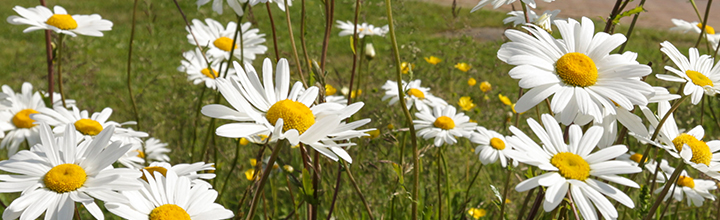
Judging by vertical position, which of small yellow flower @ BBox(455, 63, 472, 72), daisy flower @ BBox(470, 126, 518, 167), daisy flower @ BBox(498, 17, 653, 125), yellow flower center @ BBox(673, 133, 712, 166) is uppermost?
daisy flower @ BBox(498, 17, 653, 125)

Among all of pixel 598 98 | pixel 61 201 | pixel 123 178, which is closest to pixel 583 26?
pixel 598 98

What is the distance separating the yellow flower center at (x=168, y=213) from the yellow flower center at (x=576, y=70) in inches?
27.7

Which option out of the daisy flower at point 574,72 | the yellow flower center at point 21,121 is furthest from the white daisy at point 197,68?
the daisy flower at point 574,72

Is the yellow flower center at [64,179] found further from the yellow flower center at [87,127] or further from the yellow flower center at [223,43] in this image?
the yellow flower center at [223,43]

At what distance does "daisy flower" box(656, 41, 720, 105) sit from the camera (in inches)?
38.3

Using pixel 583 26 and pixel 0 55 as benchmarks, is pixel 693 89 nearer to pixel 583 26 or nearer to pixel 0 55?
pixel 583 26

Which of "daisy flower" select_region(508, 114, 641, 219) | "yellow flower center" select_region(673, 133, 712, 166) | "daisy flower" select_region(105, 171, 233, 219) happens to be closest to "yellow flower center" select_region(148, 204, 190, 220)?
"daisy flower" select_region(105, 171, 233, 219)

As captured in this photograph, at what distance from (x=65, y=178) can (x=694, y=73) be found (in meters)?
1.22

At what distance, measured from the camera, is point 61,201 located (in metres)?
0.82

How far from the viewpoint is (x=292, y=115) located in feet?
2.96

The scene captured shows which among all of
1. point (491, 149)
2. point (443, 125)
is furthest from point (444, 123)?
point (491, 149)

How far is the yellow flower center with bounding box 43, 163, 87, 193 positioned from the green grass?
1.29ft

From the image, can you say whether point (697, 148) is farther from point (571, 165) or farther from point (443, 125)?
point (443, 125)

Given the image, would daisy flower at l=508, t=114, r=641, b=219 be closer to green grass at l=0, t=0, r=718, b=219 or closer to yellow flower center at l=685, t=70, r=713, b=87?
green grass at l=0, t=0, r=718, b=219
